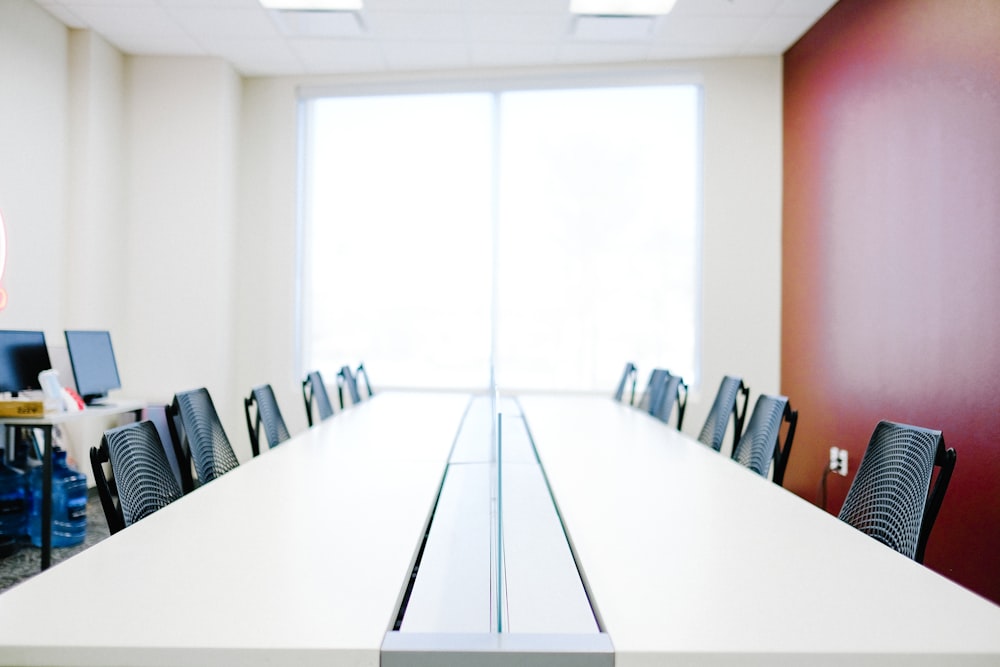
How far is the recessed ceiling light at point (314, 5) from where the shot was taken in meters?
4.46

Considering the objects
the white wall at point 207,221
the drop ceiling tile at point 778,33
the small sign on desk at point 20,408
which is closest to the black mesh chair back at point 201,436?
the small sign on desk at point 20,408

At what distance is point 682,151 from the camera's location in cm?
562

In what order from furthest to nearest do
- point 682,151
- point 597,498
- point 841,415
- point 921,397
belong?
point 682,151, point 841,415, point 921,397, point 597,498

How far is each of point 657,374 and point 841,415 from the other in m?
1.12

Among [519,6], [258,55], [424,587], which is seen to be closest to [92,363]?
[258,55]

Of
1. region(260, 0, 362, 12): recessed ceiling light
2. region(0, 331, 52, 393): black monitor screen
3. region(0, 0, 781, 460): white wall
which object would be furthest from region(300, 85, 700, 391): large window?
region(0, 331, 52, 393): black monitor screen

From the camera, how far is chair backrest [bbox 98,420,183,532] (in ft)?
5.69

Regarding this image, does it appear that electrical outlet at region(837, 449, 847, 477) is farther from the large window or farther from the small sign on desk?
the small sign on desk

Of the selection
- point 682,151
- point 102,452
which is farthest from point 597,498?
point 682,151

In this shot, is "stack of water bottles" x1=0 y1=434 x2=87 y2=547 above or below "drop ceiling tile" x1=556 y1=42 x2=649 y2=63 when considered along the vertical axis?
below

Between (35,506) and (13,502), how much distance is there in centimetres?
11

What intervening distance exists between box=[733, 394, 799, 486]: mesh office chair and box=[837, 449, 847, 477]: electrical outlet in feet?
5.78

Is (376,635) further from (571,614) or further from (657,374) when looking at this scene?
(657,374)

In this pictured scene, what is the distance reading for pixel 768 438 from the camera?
2.63 meters
